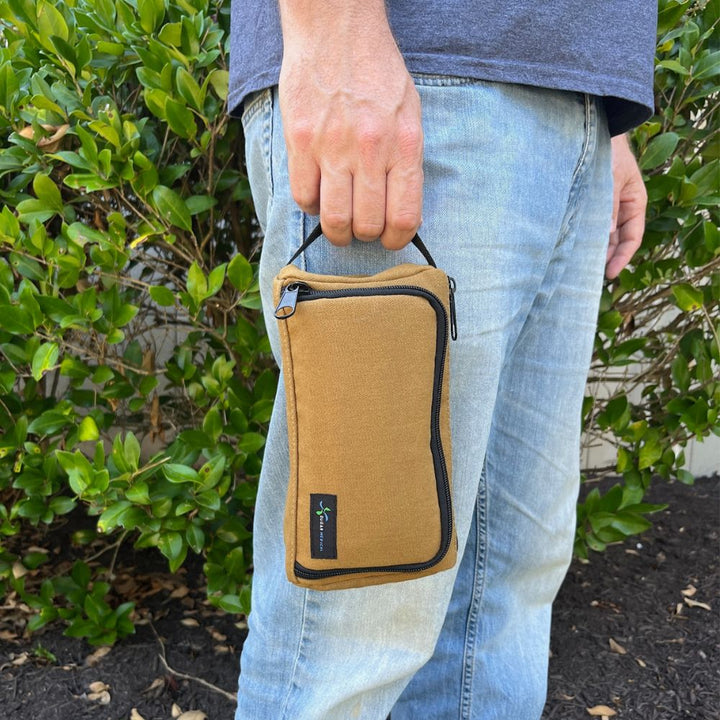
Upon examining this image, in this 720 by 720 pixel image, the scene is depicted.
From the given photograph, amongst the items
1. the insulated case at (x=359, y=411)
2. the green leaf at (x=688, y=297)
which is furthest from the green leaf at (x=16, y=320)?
the green leaf at (x=688, y=297)

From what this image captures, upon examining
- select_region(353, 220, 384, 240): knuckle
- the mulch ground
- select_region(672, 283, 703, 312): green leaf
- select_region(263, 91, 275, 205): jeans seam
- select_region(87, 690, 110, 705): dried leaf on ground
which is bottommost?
the mulch ground

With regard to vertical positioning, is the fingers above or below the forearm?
below

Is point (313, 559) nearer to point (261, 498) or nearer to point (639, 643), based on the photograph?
point (261, 498)

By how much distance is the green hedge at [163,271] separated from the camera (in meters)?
1.44

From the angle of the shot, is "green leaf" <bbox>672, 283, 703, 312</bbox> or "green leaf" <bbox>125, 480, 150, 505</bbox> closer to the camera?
"green leaf" <bbox>125, 480, 150, 505</bbox>

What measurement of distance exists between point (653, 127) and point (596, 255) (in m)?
0.56

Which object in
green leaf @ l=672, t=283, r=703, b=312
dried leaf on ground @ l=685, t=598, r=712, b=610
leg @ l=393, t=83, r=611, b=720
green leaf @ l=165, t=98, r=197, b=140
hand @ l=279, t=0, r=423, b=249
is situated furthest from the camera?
dried leaf on ground @ l=685, t=598, r=712, b=610

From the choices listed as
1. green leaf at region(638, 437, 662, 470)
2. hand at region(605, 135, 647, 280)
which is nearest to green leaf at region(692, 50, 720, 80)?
hand at region(605, 135, 647, 280)

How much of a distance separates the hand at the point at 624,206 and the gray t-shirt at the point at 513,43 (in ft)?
0.99

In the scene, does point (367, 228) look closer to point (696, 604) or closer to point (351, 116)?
point (351, 116)

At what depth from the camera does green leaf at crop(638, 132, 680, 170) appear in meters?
1.53

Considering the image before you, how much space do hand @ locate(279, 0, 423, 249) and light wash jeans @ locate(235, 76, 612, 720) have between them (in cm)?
7

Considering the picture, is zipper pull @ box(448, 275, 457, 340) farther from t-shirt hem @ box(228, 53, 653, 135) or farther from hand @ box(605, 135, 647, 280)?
hand @ box(605, 135, 647, 280)

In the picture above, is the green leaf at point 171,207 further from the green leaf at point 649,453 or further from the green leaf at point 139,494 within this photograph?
the green leaf at point 649,453
